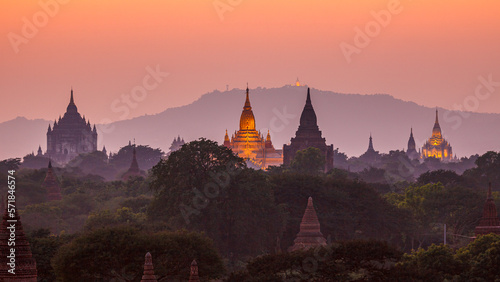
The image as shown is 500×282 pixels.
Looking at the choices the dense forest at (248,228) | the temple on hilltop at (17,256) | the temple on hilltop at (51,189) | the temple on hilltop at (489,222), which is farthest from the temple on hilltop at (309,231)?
the temple on hilltop at (51,189)

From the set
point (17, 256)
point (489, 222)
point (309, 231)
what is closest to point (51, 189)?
point (309, 231)

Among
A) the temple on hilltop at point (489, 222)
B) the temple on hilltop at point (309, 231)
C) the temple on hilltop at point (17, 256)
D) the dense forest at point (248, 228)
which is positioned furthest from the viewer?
the temple on hilltop at point (489, 222)

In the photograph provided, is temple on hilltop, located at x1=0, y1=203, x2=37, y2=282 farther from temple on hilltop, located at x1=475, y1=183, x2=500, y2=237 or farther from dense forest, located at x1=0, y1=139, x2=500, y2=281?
temple on hilltop, located at x1=475, y1=183, x2=500, y2=237

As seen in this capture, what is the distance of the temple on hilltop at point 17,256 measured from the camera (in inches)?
2040

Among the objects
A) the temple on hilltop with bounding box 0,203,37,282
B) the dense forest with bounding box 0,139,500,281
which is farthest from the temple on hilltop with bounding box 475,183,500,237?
the temple on hilltop with bounding box 0,203,37,282

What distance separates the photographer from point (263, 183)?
306 ft

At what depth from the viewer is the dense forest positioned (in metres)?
62.2

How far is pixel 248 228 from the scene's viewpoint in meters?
87.2

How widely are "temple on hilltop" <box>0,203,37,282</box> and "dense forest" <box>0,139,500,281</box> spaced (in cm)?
989

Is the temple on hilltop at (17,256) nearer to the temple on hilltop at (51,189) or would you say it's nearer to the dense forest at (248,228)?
the dense forest at (248,228)

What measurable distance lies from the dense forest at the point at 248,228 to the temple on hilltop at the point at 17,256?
32.4ft

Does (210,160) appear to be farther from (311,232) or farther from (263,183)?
(311,232)

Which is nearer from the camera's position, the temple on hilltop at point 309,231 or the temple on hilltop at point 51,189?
the temple on hilltop at point 309,231

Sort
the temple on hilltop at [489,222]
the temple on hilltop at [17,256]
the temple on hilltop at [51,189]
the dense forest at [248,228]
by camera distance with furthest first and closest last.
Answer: the temple on hilltop at [51,189] < the temple on hilltop at [489,222] < the dense forest at [248,228] < the temple on hilltop at [17,256]
